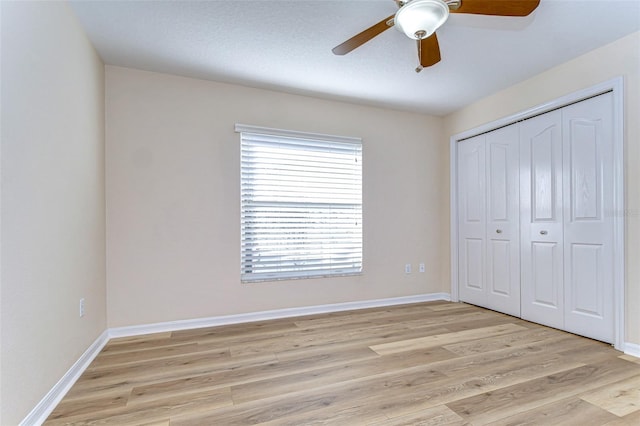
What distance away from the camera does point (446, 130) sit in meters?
4.19

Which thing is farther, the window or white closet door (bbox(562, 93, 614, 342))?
the window

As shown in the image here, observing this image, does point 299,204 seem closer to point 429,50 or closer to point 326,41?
point 326,41

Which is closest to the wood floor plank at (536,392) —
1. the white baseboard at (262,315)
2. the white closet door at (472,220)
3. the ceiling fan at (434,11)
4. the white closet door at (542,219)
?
the white closet door at (542,219)

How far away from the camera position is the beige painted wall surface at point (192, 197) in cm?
281

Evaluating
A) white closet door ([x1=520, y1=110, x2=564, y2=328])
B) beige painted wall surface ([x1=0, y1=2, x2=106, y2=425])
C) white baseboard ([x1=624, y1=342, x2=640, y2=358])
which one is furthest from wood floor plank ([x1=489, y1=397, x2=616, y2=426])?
beige painted wall surface ([x1=0, y1=2, x2=106, y2=425])

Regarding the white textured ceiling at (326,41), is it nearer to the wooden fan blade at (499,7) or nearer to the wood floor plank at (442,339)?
the wooden fan blade at (499,7)

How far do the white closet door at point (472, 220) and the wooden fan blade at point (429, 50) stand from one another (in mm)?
1882

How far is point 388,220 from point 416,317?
1.18 meters

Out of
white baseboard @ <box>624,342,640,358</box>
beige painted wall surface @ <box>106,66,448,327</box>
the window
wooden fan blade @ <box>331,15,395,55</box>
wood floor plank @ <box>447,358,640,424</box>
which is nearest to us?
wood floor plank @ <box>447,358,640,424</box>

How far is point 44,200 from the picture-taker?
167cm

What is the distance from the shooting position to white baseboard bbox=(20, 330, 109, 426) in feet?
5.01

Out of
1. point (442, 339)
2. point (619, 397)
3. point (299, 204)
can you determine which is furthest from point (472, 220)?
point (619, 397)

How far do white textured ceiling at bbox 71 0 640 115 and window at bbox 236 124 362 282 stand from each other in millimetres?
622

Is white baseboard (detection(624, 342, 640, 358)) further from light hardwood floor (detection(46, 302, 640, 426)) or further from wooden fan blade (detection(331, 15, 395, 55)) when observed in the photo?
wooden fan blade (detection(331, 15, 395, 55))
